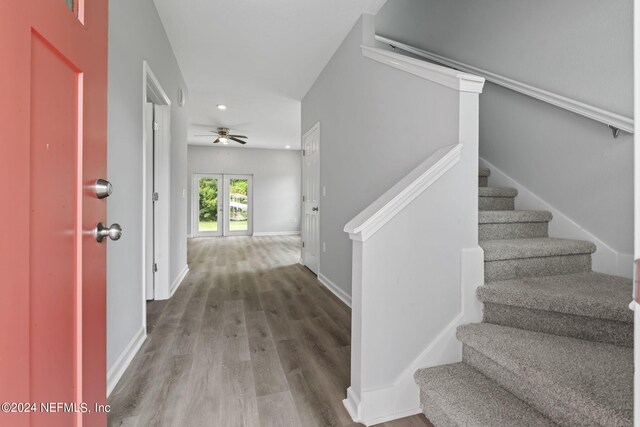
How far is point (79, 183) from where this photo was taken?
0.79 metres

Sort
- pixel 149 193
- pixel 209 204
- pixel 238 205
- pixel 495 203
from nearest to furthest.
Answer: pixel 495 203 → pixel 149 193 → pixel 209 204 → pixel 238 205

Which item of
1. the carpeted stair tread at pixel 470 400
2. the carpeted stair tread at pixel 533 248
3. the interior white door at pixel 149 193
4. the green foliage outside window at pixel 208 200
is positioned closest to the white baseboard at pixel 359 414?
the carpeted stair tread at pixel 470 400

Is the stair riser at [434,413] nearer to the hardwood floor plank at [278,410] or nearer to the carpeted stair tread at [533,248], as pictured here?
the hardwood floor plank at [278,410]

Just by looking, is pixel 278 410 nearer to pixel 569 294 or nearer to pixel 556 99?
pixel 569 294

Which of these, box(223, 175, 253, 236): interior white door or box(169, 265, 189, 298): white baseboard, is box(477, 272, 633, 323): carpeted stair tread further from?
box(223, 175, 253, 236): interior white door

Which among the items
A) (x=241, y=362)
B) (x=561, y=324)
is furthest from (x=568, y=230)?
(x=241, y=362)

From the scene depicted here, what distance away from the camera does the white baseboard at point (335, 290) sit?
9.36 ft

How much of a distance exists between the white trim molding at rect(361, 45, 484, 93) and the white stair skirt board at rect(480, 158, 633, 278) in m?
1.17

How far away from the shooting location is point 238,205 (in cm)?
905

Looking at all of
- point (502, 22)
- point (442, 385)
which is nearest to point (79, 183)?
point (442, 385)

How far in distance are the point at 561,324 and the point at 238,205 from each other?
8561mm

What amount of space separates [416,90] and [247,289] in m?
2.61

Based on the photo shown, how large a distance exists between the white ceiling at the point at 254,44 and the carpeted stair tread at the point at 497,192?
177cm

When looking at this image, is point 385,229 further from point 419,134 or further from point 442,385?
point 419,134
